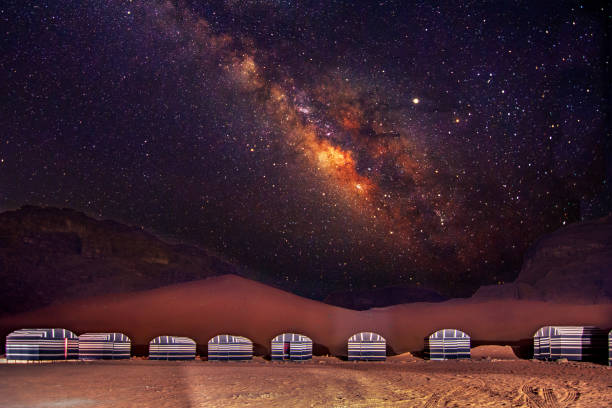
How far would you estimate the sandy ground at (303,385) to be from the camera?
1142cm

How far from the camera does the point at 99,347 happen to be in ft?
70.2

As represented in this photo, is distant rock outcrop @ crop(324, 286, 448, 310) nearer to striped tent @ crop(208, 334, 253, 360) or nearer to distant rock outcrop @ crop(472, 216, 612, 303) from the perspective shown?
distant rock outcrop @ crop(472, 216, 612, 303)

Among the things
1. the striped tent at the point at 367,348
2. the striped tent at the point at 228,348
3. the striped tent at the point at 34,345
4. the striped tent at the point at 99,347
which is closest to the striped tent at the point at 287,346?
the striped tent at the point at 228,348

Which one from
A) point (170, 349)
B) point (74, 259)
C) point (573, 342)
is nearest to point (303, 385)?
point (170, 349)

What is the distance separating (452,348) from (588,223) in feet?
81.8

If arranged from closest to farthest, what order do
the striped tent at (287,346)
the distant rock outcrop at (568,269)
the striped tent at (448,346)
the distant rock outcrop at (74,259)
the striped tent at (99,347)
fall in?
the striped tent at (99,347) → the striped tent at (287,346) → the striped tent at (448,346) → the distant rock outcrop at (568,269) → the distant rock outcrop at (74,259)

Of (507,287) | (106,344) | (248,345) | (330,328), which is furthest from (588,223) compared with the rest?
(106,344)

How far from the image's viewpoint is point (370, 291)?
81000 millimetres

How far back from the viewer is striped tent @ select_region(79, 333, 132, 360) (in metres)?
21.4

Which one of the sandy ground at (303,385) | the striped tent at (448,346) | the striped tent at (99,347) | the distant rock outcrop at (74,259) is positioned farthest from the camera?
the distant rock outcrop at (74,259)

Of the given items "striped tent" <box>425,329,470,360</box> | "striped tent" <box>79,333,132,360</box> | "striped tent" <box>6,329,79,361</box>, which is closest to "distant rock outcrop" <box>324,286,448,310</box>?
"striped tent" <box>425,329,470,360</box>

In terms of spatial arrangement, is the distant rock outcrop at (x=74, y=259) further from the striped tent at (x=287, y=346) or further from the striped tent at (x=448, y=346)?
the striped tent at (x=448, y=346)

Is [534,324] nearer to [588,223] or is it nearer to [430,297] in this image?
[588,223]

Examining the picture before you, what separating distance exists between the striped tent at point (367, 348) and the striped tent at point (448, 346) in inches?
87.5
